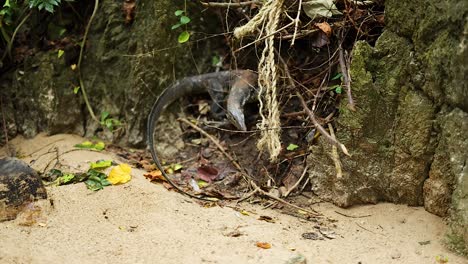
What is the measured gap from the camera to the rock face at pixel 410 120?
2711 millimetres

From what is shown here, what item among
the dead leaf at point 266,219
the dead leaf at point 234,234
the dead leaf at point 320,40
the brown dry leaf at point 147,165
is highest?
the dead leaf at point 320,40

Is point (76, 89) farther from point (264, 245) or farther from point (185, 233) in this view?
point (264, 245)

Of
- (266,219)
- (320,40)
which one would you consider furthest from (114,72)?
(266,219)

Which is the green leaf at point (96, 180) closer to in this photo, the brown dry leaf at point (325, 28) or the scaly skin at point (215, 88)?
the scaly skin at point (215, 88)

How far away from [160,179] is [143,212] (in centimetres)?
48

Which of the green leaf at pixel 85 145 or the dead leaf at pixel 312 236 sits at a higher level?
the green leaf at pixel 85 145

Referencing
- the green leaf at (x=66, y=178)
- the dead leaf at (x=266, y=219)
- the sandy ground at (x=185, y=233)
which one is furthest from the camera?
the green leaf at (x=66, y=178)

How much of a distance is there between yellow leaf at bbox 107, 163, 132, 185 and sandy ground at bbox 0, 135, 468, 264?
5cm

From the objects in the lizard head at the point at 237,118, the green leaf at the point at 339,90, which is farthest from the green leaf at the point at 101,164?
the green leaf at the point at 339,90

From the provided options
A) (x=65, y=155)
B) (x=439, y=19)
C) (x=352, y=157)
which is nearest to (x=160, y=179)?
(x=65, y=155)

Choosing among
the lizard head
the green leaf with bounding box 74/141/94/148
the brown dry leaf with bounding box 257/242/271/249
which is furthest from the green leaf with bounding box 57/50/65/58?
the brown dry leaf with bounding box 257/242/271/249

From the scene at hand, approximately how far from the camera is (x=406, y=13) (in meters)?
2.94

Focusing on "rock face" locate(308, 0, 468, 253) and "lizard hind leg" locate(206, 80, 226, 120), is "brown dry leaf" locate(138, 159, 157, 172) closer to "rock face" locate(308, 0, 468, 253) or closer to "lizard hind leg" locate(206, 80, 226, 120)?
"lizard hind leg" locate(206, 80, 226, 120)

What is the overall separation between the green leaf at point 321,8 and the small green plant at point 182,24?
93 cm
